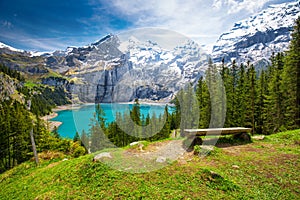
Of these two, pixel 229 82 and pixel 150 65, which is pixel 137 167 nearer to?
pixel 150 65

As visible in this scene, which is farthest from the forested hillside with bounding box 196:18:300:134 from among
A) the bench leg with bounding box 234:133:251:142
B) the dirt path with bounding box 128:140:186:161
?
the dirt path with bounding box 128:140:186:161

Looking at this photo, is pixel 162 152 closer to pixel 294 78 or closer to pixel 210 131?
pixel 210 131

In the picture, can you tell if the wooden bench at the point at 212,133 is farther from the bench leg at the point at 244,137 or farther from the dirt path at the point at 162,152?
the dirt path at the point at 162,152

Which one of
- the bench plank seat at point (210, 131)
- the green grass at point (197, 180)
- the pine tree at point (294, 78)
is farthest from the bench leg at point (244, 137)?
the pine tree at point (294, 78)

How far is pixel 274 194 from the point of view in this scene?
5641 mm

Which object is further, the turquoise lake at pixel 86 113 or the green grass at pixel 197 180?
the turquoise lake at pixel 86 113

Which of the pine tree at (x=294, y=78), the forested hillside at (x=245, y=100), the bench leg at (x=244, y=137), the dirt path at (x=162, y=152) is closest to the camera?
the dirt path at (x=162, y=152)

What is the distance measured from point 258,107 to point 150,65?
20.3 metres

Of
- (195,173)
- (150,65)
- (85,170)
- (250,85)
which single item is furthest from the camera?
(250,85)

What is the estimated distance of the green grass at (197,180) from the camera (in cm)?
576

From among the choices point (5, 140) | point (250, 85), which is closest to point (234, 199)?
point (250, 85)

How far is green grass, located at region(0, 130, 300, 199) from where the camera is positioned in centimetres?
576

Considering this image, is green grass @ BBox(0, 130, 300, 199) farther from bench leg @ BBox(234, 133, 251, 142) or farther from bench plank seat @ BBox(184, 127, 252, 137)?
bench leg @ BBox(234, 133, 251, 142)

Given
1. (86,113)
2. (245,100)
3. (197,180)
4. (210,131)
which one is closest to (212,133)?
(210,131)
